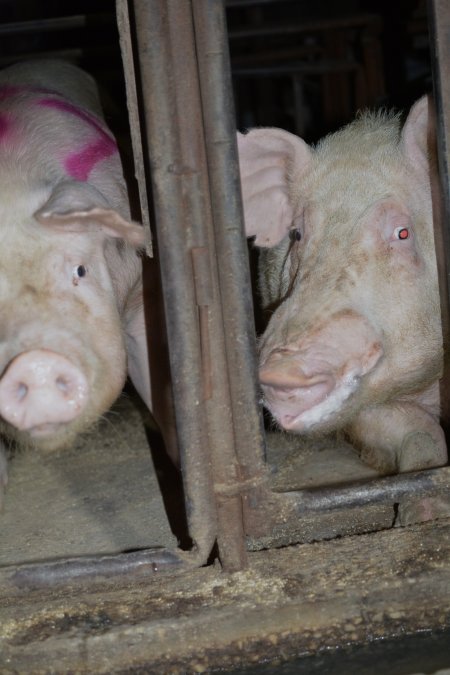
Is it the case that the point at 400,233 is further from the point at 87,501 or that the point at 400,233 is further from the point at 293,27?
the point at 293,27

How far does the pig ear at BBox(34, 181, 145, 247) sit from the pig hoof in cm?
143

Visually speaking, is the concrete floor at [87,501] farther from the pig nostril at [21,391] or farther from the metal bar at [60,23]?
the metal bar at [60,23]

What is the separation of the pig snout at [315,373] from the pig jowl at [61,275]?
636 millimetres

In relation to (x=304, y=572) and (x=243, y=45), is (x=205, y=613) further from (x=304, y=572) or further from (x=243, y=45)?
(x=243, y=45)

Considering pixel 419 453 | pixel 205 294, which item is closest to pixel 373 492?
pixel 205 294

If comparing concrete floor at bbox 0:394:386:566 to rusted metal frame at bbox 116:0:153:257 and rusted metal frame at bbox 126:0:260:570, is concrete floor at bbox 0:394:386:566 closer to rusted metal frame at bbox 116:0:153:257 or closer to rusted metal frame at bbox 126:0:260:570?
rusted metal frame at bbox 126:0:260:570

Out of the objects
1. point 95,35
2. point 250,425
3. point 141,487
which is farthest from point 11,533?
point 95,35

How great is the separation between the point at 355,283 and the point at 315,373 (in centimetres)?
52

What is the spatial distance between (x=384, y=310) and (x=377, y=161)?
2.43ft

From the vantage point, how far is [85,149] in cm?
387

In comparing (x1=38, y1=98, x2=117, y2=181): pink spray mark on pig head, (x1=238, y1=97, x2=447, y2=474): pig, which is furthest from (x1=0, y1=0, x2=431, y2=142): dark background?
(x1=238, y1=97, x2=447, y2=474): pig

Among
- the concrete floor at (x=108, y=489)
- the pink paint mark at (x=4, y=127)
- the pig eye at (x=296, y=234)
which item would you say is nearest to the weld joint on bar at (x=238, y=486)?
the concrete floor at (x=108, y=489)

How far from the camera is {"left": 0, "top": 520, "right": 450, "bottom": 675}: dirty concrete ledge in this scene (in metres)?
2.67

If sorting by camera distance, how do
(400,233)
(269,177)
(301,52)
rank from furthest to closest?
1. (301,52)
2. (269,177)
3. (400,233)
